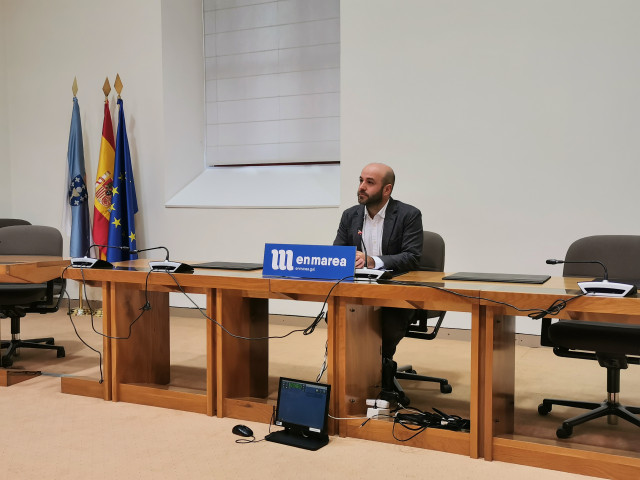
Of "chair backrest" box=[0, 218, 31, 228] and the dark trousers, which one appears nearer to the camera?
the dark trousers

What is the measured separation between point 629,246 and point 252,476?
2.03m

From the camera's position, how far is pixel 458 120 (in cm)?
480

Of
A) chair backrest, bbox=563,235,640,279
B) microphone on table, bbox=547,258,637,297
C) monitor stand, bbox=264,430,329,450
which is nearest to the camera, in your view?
microphone on table, bbox=547,258,637,297

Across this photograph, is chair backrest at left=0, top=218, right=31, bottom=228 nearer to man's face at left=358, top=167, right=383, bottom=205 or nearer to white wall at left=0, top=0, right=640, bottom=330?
white wall at left=0, top=0, right=640, bottom=330

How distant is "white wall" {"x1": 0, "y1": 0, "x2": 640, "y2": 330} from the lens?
441cm

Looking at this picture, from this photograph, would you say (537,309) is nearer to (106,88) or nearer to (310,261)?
(310,261)

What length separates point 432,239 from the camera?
375 centimetres

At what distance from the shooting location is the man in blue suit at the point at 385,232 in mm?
3238

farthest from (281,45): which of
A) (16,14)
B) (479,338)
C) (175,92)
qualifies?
(479,338)

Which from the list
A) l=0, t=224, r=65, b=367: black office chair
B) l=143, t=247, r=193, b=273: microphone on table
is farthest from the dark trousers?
A: l=0, t=224, r=65, b=367: black office chair

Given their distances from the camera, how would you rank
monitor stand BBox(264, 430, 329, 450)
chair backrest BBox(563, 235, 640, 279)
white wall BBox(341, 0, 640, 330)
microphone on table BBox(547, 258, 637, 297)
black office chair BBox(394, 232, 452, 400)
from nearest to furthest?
microphone on table BBox(547, 258, 637, 297), monitor stand BBox(264, 430, 329, 450), chair backrest BBox(563, 235, 640, 279), black office chair BBox(394, 232, 452, 400), white wall BBox(341, 0, 640, 330)

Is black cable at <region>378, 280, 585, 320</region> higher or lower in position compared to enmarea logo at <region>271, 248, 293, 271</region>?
lower

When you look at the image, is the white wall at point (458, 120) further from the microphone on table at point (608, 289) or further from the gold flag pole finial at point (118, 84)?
the microphone on table at point (608, 289)

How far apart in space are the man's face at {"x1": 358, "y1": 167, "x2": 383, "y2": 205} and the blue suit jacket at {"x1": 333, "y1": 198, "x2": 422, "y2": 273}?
11 cm
